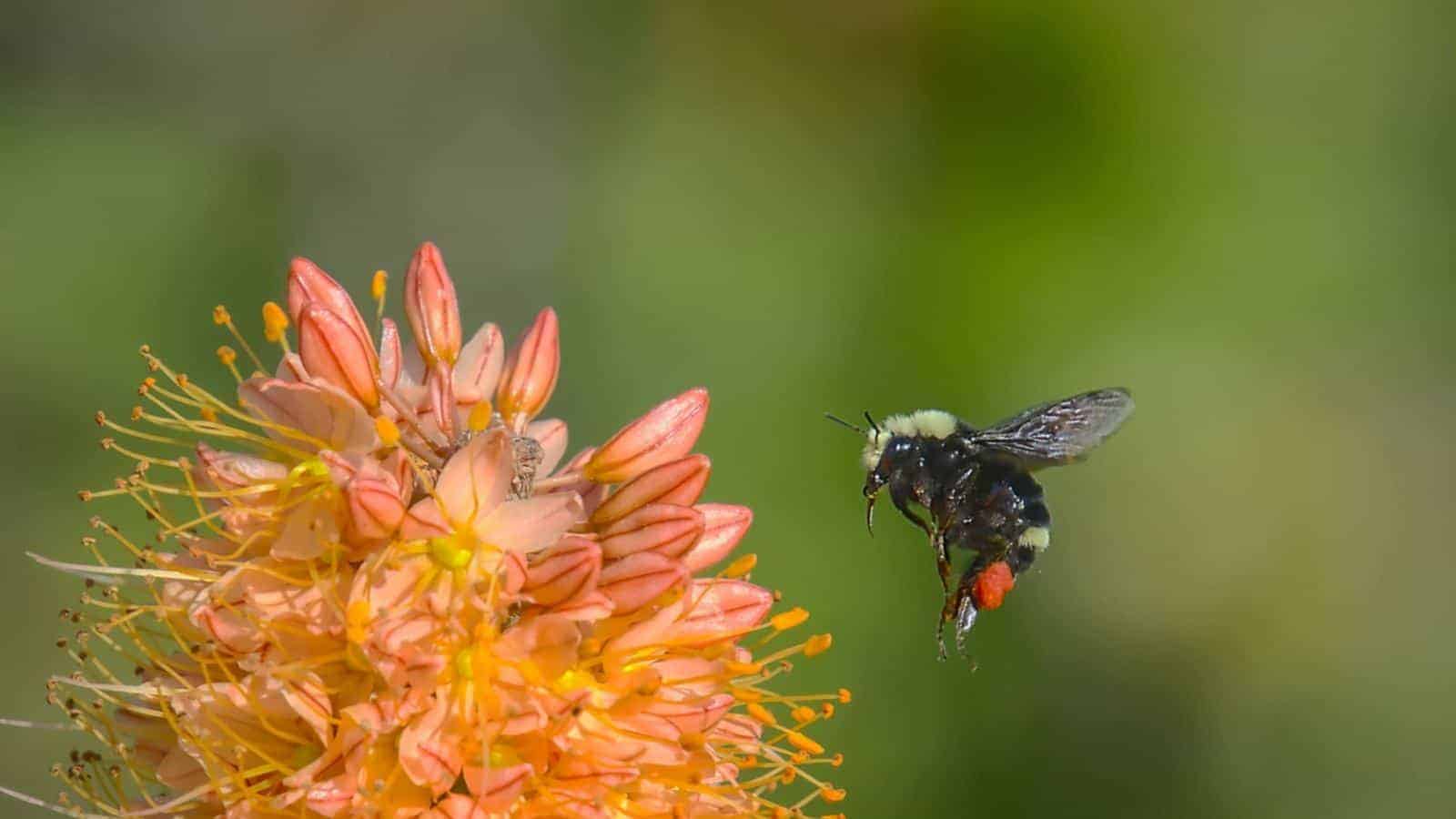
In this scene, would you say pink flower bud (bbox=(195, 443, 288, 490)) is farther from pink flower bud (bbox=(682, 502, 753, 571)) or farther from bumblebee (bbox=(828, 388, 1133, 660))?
bumblebee (bbox=(828, 388, 1133, 660))

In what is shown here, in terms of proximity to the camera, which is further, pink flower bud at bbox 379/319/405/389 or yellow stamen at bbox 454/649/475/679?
pink flower bud at bbox 379/319/405/389

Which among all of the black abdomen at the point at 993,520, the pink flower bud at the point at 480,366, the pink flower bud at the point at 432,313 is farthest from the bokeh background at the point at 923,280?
the pink flower bud at the point at 432,313

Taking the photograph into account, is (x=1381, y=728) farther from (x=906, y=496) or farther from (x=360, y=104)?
(x=360, y=104)

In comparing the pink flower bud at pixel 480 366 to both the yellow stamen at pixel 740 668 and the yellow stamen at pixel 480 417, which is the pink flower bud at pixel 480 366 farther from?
the yellow stamen at pixel 740 668

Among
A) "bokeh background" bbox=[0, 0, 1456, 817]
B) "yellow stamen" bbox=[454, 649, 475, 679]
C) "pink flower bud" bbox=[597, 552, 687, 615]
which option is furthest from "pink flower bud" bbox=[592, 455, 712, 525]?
"bokeh background" bbox=[0, 0, 1456, 817]

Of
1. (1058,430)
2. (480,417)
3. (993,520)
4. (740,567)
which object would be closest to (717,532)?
(740,567)

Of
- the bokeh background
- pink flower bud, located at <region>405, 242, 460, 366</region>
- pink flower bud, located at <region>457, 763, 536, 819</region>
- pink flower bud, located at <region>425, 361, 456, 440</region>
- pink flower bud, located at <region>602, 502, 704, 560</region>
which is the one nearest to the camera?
pink flower bud, located at <region>457, 763, 536, 819</region>

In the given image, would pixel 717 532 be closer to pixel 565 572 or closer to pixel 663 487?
pixel 663 487

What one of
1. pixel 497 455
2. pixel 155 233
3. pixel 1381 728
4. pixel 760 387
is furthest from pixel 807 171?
pixel 497 455
